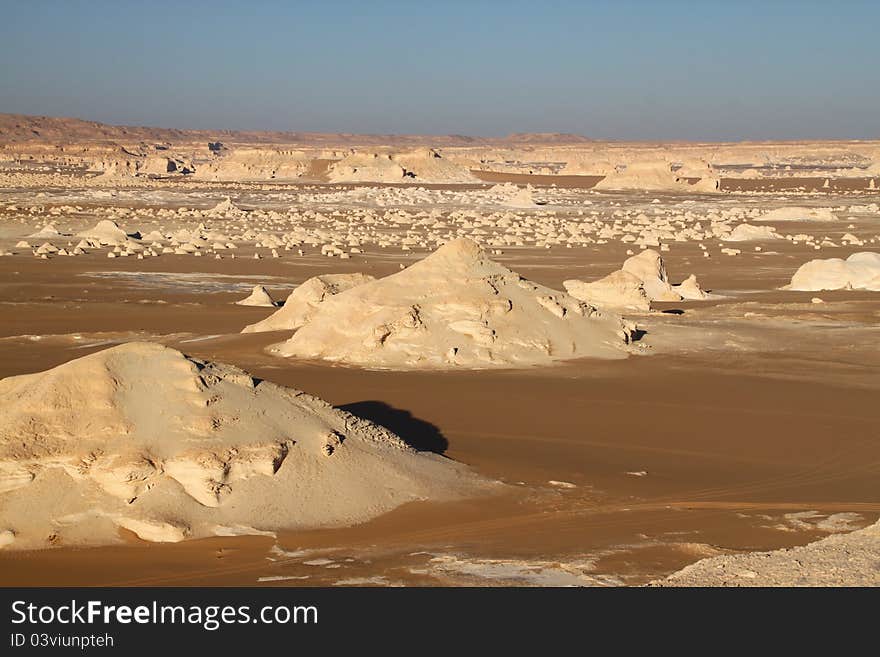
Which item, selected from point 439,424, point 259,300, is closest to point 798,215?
point 259,300

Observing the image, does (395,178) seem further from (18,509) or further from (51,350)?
(18,509)

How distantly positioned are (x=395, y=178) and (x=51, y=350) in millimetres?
90231

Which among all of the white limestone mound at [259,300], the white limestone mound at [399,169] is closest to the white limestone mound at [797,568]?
the white limestone mound at [259,300]

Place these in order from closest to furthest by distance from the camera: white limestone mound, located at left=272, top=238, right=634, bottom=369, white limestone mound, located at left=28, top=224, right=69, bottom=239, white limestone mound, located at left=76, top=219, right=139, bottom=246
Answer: white limestone mound, located at left=272, top=238, right=634, bottom=369
white limestone mound, located at left=76, top=219, right=139, bottom=246
white limestone mound, located at left=28, top=224, right=69, bottom=239

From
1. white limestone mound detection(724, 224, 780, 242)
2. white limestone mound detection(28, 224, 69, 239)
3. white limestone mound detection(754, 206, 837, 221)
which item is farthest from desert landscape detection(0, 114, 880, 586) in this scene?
white limestone mound detection(754, 206, 837, 221)

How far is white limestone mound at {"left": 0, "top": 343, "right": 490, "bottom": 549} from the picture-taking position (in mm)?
7566

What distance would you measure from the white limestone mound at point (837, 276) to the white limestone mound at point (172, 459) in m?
19.0

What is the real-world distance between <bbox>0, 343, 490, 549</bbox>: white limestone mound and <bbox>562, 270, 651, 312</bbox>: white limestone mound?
1272 centimetres

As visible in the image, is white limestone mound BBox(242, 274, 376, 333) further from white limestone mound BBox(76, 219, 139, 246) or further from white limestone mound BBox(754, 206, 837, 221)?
white limestone mound BBox(754, 206, 837, 221)

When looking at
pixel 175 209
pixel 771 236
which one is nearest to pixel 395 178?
pixel 175 209

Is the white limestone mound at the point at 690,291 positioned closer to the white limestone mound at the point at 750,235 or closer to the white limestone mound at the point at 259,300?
the white limestone mound at the point at 259,300

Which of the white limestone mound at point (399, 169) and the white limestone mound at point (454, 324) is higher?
the white limestone mound at point (399, 169)

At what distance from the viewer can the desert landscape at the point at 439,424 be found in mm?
7203
